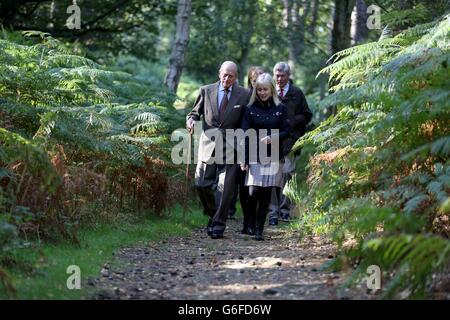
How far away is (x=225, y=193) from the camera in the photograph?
35.2 ft

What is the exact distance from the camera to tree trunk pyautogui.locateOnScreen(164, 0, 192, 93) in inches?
652

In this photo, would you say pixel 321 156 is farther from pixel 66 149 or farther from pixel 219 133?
pixel 66 149

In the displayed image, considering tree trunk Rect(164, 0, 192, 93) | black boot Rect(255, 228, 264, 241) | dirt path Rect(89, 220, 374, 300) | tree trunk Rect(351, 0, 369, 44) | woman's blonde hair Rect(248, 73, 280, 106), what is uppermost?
tree trunk Rect(351, 0, 369, 44)

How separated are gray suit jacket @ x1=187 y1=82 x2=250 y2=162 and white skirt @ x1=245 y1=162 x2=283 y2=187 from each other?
695 millimetres

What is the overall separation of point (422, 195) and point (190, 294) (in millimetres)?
2322

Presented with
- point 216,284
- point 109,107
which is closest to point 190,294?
point 216,284

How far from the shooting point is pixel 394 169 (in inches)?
320

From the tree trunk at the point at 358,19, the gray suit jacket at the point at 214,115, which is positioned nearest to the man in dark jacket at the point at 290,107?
the gray suit jacket at the point at 214,115

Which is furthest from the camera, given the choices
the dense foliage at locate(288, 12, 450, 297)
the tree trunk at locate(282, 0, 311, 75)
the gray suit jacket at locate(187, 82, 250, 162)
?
the tree trunk at locate(282, 0, 311, 75)

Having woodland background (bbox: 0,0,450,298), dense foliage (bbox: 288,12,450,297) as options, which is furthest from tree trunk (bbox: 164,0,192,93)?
dense foliage (bbox: 288,12,450,297)

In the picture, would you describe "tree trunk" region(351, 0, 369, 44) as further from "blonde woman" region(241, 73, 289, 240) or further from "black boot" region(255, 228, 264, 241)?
"black boot" region(255, 228, 264, 241)

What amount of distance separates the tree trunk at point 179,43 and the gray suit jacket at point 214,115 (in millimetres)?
5829

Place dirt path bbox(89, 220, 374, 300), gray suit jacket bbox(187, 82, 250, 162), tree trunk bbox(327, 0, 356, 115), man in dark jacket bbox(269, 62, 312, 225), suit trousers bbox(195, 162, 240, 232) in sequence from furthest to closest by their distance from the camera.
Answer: tree trunk bbox(327, 0, 356, 115) → man in dark jacket bbox(269, 62, 312, 225) → gray suit jacket bbox(187, 82, 250, 162) → suit trousers bbox(195, 162, 240, 232) → dirt path bbox(89, 220, 374, 300)
